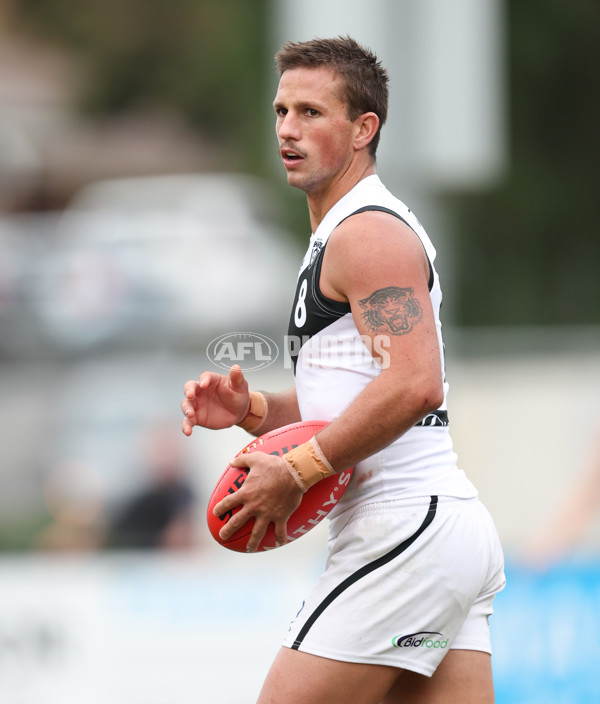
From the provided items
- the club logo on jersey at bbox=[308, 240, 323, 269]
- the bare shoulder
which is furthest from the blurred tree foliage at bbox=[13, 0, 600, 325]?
the bare shoulder

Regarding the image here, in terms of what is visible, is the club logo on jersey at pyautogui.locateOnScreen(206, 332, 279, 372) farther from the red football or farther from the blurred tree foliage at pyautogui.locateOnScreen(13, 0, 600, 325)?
the blurred tree foliage at pyautogui.locateOnScreen(13, 0, 600, 325)

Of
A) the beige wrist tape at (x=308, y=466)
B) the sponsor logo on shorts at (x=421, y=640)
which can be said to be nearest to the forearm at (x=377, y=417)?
the beige wrist tape at (x=308, y=466)

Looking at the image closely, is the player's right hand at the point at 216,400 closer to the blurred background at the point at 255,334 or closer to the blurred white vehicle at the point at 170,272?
the blurred background at the point at 255,334

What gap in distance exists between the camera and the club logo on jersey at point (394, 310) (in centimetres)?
330

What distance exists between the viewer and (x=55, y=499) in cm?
1077

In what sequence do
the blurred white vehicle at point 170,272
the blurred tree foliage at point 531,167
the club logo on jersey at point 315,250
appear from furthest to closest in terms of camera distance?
the blurred tree foliage at point 531,167 < the blurred white vehicle at point 170,272 < the club logo on jersey at point 315,250

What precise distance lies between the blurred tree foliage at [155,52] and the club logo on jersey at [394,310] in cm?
1759

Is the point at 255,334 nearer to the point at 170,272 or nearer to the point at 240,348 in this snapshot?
the point at 240,348

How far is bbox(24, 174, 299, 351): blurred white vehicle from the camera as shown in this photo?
1355 cm

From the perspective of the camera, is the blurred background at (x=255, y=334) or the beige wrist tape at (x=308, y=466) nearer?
the beige wrist tape at (x=308, y=466)

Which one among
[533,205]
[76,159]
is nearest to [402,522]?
[533,205]

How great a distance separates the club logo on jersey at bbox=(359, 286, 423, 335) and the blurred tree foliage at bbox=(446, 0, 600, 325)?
1229cm

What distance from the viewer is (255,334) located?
4645mm

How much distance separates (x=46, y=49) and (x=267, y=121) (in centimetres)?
1642
